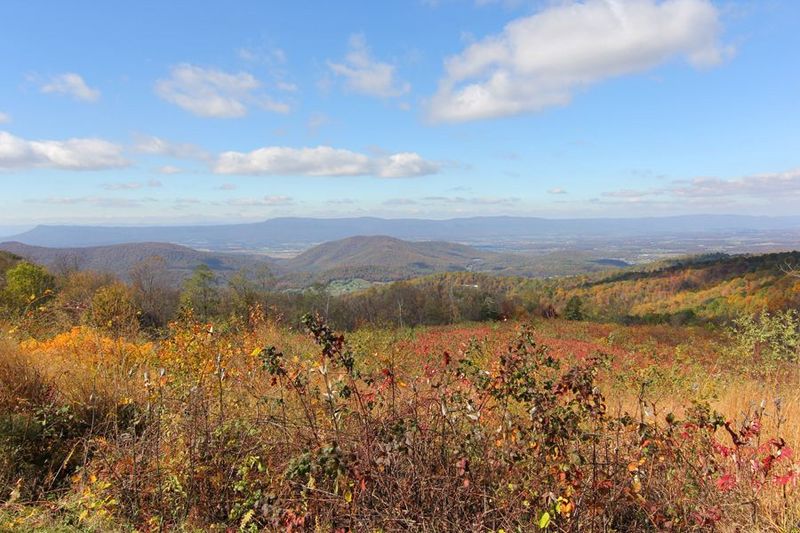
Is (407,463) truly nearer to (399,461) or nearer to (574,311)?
(399,461)

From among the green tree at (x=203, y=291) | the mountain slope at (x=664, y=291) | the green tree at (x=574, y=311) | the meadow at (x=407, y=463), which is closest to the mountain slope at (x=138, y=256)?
the mountain slope at (x=664, y=291)

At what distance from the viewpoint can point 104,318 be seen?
806 centimetres

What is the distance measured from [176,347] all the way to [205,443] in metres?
3.50

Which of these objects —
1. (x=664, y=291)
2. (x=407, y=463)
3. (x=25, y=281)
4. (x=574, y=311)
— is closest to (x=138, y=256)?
(x=25, y=281)

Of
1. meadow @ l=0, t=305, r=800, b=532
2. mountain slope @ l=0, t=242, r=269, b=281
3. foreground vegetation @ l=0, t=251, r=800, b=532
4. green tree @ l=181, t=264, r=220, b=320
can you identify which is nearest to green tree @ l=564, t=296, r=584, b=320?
green tree @ l=181, t=264, r=220, b=320

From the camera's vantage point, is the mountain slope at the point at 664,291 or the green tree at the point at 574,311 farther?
the mountain slope at the point at 664,291

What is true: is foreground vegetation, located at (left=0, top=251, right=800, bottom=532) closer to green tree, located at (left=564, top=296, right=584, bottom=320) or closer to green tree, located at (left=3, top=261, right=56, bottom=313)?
green tree, located at (left=3, top=261, right=56, bottom=313)

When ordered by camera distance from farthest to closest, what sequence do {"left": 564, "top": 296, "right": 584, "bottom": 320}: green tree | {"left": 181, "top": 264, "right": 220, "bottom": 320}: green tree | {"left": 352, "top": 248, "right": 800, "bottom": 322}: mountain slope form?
{"left": 352, "top": 248, "right": 800, "bottom": 322}: mountain slope
{"left": 564, "top": 296, "right": 584, "bottom": 320}: green tree
{"left": 181, "top": 264, "right": 220, "bottom": 320}: green tree

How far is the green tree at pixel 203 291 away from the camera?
1258 inches

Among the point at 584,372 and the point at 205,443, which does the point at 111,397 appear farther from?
the point at 584,372

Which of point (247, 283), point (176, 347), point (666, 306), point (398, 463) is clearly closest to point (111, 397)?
point (176, 347)

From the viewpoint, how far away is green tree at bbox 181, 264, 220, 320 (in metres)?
32.0

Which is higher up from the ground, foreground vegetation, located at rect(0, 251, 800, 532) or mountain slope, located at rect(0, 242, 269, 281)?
foreground vegetation, located at rect(0, 251, 800, 532)

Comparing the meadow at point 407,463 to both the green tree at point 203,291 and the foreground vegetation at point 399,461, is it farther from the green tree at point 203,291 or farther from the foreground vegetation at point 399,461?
the green tree at point 203,291
